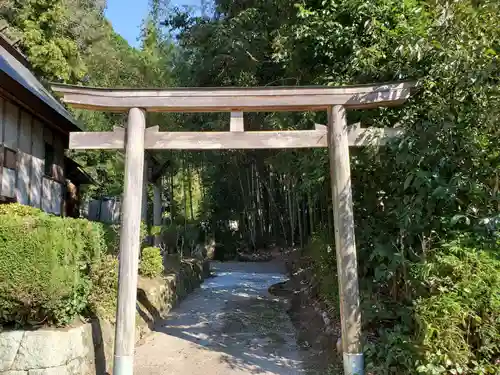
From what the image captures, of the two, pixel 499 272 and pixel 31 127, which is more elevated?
pixel 31 127

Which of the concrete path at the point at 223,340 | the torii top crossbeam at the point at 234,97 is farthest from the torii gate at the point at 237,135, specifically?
the concrete path at the point at 223,340

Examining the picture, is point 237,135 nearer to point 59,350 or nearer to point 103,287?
point 103,287

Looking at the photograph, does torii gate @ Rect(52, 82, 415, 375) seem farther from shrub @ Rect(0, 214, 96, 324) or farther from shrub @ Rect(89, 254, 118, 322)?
shrub @ Rect(89, 254, 118, 322)

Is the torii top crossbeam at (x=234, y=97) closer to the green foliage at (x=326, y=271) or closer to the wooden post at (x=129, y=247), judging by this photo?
the wooden post at (x=129, y=247)

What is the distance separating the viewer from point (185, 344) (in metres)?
5.50

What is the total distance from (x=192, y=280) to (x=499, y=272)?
7.71 metres

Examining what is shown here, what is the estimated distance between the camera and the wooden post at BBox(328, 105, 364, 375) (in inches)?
160

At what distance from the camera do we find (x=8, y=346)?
3.78m

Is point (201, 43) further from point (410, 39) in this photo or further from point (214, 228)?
point (214, 228)

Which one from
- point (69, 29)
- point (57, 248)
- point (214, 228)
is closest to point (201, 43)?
point (57, 248)

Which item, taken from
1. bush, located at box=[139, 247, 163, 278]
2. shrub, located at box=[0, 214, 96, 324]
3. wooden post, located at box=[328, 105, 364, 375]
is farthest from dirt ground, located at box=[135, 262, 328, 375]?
shrub, located at box=[0, 214, 96, 324]

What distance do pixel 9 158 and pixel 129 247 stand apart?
15.1ft

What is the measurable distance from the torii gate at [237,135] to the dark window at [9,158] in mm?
3619

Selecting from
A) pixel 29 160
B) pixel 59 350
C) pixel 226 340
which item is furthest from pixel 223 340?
pixel 29 160
